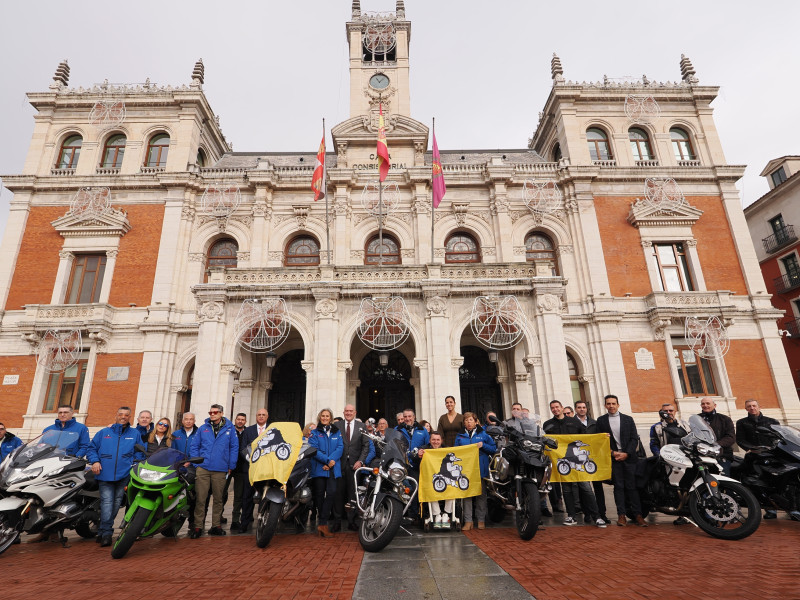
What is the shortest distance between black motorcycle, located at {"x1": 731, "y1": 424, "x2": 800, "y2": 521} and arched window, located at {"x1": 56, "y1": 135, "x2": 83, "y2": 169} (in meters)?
27.8

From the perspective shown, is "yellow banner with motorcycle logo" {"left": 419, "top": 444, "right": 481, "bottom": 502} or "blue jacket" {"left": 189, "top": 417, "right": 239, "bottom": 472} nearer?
"yellow banner with motorcycle logo" {"left": 419, "top": 444, "right": 481, "bottom": 502}

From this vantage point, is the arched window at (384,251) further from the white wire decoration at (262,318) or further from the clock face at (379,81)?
the clock face at (379,81)

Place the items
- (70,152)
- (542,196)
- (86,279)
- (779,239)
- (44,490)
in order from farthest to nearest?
(779,239) < (70,152) < (542,196) < (86,279) < (44,490)

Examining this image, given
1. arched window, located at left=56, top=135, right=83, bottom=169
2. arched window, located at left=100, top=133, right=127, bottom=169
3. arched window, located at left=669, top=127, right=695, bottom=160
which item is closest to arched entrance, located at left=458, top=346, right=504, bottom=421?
arched window, located at left=669, top=127, right=695, bottom=160

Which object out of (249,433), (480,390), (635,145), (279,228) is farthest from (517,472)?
(635,145)

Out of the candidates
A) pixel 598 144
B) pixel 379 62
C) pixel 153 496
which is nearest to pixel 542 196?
pixel 598 144

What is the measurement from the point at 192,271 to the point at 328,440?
51.2 feet

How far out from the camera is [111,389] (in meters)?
17.4

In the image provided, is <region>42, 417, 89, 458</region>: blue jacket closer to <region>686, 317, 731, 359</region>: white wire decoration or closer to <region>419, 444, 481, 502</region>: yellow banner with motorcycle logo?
<region>419, 444, 481, 502</region>: yellow banner with motorcycle logo

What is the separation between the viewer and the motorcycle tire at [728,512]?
213 inches

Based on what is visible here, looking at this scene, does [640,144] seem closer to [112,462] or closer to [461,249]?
[461,249]

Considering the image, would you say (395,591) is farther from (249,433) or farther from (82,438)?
(82,438)

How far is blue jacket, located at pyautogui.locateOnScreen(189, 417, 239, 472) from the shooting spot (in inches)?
269

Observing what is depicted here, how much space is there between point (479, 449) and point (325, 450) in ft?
8.32
